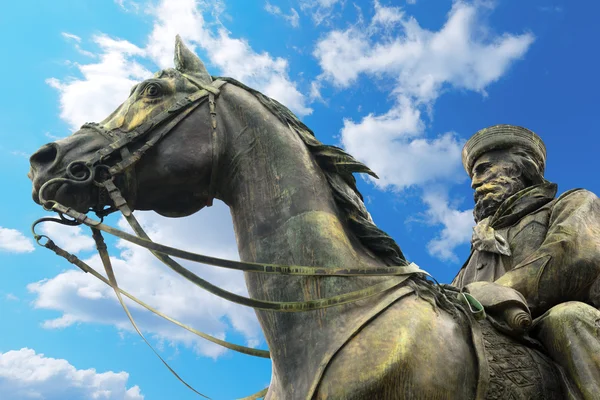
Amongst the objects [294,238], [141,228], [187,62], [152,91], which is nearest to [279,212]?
[294,238]

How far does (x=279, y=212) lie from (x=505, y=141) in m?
3.74

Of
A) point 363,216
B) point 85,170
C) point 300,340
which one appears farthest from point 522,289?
point 85,170

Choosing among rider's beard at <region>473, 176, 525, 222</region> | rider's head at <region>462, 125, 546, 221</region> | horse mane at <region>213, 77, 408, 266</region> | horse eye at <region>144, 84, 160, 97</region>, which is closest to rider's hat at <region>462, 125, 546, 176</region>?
rider's head at <region>462, 125, 546, 221</region>

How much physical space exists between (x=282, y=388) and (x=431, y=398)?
901 mm

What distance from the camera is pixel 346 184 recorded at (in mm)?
4293

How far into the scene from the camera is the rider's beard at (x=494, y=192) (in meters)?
6.39

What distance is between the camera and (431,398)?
3.43 m

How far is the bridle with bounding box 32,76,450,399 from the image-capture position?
3.71m

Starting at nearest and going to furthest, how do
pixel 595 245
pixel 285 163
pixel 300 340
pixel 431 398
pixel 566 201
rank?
pixel 431 398
pixel 300 340
pixel 285 163
pixel 595 245
pixel 566 201

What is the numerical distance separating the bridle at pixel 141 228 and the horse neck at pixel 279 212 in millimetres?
69

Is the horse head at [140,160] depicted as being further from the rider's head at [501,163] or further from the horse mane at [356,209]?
the rider's head at [501,163]

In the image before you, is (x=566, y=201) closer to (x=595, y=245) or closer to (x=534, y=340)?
(x=595, y=245)

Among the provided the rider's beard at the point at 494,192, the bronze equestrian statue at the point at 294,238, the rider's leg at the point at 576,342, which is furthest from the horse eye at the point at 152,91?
the rider's beard at the point at 494,192

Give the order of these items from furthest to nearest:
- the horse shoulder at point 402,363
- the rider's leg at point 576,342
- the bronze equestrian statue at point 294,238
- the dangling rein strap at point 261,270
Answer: the rider's leg at point 576,342 < the dangling rein strap at point 261,270 < the bronze equestrian statue at point 294,238 < the horse shoulder at point 402,363
